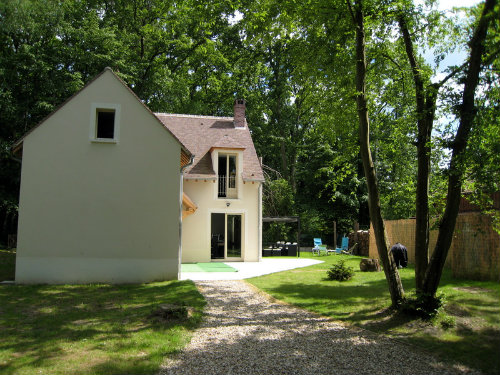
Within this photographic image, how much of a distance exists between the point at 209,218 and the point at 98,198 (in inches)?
296

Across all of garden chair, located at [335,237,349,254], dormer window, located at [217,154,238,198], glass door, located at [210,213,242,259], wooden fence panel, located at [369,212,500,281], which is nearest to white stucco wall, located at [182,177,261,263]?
dormer window, located at [217,154,238,198]

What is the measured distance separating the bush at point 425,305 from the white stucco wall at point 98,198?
7.24 m

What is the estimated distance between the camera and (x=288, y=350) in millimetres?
5652

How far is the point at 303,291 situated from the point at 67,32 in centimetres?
2012

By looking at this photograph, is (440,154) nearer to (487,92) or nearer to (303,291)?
(487,92)

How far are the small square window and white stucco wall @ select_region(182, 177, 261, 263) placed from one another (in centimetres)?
670

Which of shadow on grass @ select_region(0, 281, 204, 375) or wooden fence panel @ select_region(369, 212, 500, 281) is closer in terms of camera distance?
shadow on grass @ select_region(0, 281, 204, 375)

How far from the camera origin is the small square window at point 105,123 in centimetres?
1236

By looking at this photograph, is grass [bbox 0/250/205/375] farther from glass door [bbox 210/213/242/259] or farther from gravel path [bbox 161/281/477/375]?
glass door [bbox 210/213/242/259]

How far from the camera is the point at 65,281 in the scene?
11469 millimetres

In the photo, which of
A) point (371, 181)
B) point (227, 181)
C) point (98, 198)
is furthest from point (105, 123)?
point (371, 181)

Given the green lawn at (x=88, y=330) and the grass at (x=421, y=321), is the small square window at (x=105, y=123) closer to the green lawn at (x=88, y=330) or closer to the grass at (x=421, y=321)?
the green lawn at (x=88, y=330)

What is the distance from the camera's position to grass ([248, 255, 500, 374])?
5540 mm

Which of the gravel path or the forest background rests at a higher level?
the forest background
